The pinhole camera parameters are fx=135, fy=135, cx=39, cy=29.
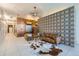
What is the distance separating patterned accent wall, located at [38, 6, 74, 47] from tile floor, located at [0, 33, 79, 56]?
0.10 metres

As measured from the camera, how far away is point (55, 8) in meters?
1.93

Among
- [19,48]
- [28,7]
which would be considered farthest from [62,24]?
[19,48]

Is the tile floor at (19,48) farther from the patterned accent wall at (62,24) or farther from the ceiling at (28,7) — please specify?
the ceiling at (28,7)

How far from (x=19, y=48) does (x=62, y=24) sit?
2.32ft

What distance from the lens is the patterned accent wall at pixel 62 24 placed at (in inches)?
74.3

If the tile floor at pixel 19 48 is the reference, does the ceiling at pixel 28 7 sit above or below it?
above

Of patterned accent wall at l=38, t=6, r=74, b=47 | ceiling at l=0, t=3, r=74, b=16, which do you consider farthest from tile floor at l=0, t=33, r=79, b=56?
ceiling at l=0, t=3, r=74, b=16

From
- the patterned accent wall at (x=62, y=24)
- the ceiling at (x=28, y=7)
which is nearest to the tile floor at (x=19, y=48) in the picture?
the patterned accent wall at (x=62, y=24)

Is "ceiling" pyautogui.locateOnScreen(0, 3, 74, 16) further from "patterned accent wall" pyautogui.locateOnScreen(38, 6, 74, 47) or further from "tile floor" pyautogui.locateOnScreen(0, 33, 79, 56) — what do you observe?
"tile floor" pyautogui.locateOnScreen(0, 33, 79, 56)

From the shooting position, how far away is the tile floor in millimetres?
1915

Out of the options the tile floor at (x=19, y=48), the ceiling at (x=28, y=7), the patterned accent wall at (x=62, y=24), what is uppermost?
the ceiling at (x=28, y=7)

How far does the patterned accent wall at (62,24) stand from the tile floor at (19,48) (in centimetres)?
10

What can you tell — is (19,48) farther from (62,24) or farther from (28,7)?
(62,24)

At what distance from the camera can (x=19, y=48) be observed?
6.37 ft
